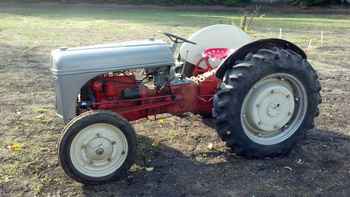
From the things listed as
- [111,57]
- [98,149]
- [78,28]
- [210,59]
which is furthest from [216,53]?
[78,28]

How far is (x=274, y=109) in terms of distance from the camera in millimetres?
4793

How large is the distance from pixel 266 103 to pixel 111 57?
1463 millimetres

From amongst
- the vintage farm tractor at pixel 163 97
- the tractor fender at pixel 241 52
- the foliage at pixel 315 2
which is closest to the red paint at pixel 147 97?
the vintage farm tractor at pixel 163 97

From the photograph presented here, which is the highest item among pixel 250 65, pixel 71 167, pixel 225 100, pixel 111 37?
pixel 250 65

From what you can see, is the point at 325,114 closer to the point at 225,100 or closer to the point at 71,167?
the point at 225,100

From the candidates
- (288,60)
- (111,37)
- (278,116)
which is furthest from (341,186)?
(111,37)

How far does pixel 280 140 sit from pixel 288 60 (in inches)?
29.7

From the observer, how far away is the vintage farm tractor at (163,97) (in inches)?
167

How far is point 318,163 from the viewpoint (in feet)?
15.6

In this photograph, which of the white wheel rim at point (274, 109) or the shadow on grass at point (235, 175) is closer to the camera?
the shadow on grass at point (235, 175)

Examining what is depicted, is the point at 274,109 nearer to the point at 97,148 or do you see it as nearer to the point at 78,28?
the point at 97,148

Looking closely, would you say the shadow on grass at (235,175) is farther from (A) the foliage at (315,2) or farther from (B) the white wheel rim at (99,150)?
(A) the foliage at (315,2)

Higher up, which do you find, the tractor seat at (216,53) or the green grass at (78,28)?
the tractor seat at (216,53)

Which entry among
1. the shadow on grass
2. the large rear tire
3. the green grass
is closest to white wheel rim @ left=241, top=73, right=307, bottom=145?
the large rear tire
